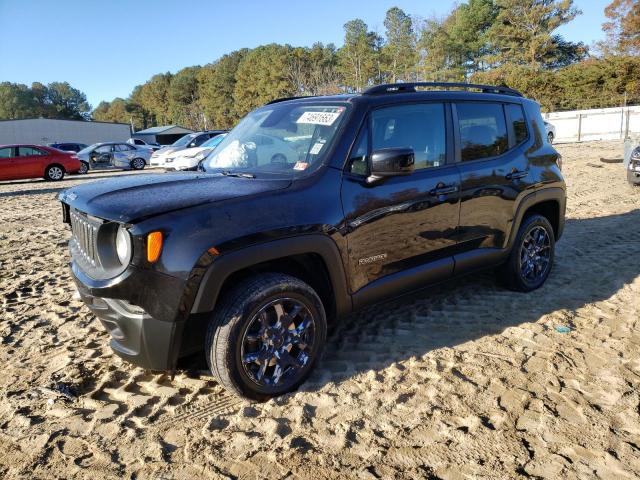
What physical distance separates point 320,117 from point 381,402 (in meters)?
1.95

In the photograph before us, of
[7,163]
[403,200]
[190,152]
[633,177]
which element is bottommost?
[633,177]

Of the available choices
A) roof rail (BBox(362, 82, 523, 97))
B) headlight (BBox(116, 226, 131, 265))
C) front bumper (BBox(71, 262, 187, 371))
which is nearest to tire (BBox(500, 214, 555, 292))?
roof rail (BBox(362, 82, 523, 97))

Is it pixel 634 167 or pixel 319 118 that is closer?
pixel 319 118

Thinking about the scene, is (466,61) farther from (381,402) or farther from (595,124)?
(381,402)

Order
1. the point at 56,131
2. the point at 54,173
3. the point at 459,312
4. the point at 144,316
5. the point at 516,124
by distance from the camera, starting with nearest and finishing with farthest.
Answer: the point at 144,316 → the point at 459,312 → the point at 516,124 → the point at 54,173 → the point at 56,131

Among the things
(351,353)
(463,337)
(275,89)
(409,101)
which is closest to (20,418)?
(351,353)

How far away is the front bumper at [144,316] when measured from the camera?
8.60ft

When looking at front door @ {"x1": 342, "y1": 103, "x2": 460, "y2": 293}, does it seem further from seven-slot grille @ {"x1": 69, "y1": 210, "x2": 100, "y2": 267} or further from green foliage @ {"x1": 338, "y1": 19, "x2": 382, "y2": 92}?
green foliage @ {"x1": 338, "y1": 19, "x2": 382, "y2": 92}

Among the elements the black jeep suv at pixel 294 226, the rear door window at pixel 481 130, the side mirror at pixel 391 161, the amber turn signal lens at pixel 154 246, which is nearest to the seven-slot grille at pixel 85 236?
the black jeep suv at pixel 294 226

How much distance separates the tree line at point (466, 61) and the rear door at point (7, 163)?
35.4 metres

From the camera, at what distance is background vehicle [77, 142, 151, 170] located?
2436 centimetres

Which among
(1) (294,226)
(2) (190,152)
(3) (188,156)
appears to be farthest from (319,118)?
(2) (190,152)

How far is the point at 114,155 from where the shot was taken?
24578mm

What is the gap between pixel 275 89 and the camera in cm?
6881
